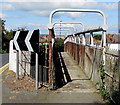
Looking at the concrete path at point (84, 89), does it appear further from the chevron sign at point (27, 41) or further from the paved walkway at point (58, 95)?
the chevron sign at point (27, 41)

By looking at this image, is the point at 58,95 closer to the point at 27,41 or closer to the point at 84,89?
the point at 84,89

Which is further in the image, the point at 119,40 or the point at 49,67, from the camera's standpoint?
the point at 49,67

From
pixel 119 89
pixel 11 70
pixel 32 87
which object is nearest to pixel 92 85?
pixel 32 87

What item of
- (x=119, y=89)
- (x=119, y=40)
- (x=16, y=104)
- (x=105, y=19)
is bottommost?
(x=16, y=104)

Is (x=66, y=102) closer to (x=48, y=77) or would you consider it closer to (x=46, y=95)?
(x=46, y=95)

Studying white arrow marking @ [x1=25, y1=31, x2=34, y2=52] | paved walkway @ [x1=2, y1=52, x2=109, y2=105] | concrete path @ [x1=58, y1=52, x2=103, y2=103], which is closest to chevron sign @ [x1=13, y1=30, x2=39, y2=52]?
white arrow marking @ [x1=25, y1=31, x2=34, y2=52]

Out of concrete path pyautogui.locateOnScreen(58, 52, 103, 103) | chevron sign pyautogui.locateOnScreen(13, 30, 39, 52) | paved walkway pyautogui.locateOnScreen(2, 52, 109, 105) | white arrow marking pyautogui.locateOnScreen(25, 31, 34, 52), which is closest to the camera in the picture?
paved walkway pyautogui.locateOnScreen(2, 52, 109, 105)

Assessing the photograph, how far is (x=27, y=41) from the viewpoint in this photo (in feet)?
23.8

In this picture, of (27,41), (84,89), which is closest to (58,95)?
(84,89)

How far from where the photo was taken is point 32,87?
726 centimetres

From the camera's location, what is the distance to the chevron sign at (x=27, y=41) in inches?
277

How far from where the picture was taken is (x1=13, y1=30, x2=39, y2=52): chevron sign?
7.02m

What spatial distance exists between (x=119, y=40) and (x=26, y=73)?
4491 mm

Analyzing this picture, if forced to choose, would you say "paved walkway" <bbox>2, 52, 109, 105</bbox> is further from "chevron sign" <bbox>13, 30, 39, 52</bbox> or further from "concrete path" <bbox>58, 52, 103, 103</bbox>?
"chevron sign" <bbox>13, 30, 39, 52</bbox>
